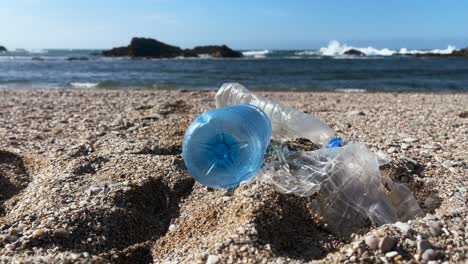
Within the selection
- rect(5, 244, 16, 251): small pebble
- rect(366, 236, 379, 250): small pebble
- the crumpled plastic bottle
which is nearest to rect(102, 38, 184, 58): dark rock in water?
the crumpled plastic bottle

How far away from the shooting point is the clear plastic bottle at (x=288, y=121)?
5094 mm

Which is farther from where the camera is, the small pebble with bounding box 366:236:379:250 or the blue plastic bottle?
the blue plastic bottle

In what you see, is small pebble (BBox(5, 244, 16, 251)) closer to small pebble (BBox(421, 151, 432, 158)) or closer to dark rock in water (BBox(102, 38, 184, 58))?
small pebble (BBox(421, 151, 432, 158))

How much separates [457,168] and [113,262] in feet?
9.15

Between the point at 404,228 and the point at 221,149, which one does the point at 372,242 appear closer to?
the point at 404,228

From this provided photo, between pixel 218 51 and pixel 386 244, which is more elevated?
pixel 218 51

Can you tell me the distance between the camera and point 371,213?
3006 millimetres

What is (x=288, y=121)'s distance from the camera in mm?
5559

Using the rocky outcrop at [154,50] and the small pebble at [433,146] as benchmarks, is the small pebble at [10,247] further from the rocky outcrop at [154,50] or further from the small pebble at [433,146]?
the rocky outcrop at [154,50]

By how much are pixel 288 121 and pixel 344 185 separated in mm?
2358

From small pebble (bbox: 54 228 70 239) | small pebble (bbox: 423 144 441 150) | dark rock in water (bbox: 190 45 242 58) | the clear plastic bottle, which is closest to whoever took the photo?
small pebble (bbox: 54 228 70 239)

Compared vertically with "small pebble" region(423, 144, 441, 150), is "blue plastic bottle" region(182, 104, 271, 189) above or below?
above

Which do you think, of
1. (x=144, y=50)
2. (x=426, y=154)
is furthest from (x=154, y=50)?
(x=426, y=154)

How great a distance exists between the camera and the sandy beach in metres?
2.54
